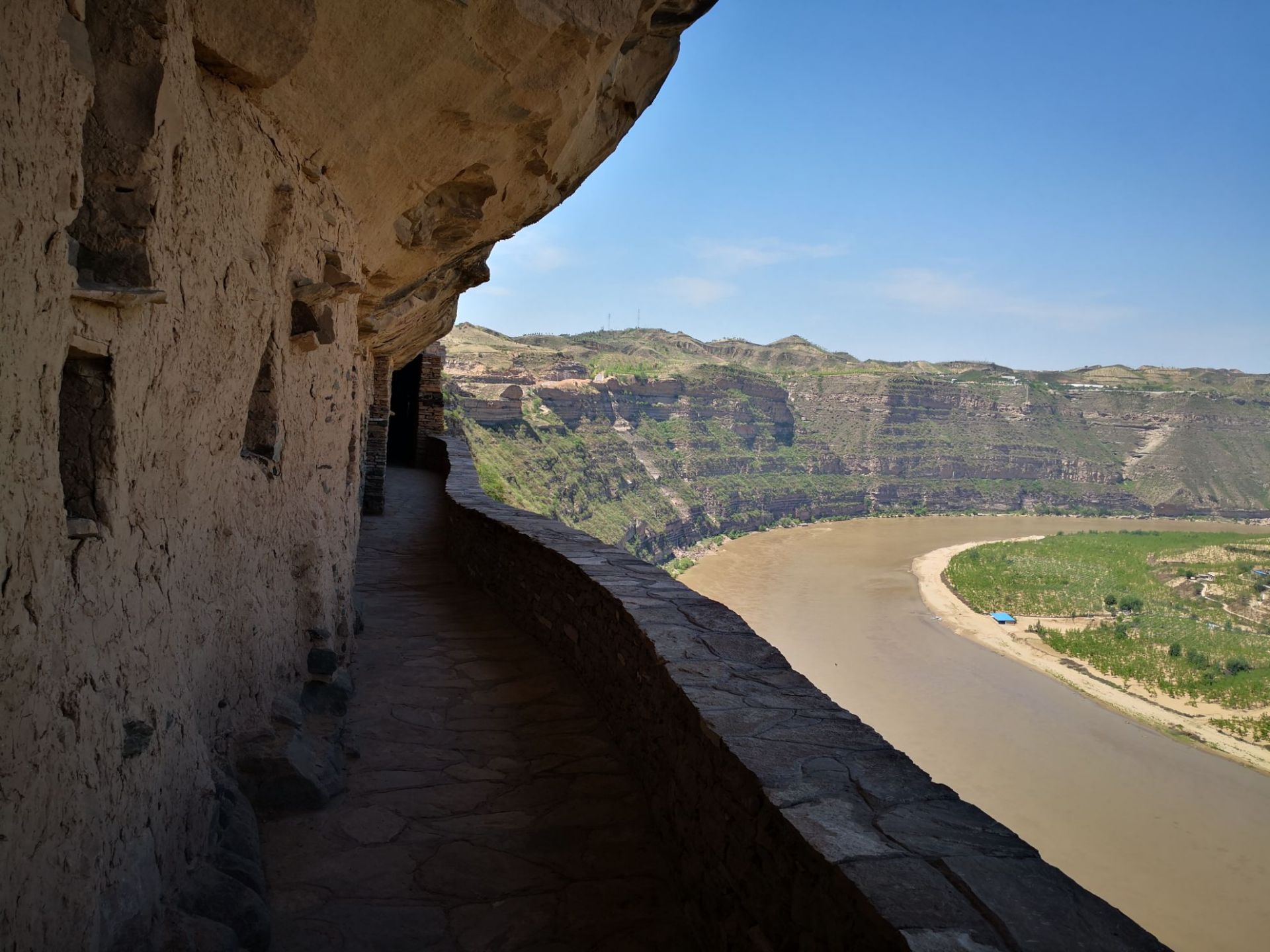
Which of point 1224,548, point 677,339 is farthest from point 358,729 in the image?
point 677,339

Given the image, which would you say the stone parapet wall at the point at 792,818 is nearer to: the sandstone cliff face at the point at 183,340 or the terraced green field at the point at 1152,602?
the sandstone cliff face at the point at 183,340

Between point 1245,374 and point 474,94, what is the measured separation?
121460 mm

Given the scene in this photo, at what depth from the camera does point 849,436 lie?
257 feet

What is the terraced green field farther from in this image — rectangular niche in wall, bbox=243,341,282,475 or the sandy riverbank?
rectangular niche in wall, bbox=243,341,282,475

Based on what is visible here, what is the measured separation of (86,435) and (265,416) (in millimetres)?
1192

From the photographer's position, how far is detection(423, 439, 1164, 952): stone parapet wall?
1513mm

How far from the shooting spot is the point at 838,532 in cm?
6172

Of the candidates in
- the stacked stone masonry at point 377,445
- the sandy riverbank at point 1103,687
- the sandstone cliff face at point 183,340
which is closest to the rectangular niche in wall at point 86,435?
the sandstone cliff face at point 183,340

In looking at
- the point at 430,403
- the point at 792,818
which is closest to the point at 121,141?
the point at 792,818

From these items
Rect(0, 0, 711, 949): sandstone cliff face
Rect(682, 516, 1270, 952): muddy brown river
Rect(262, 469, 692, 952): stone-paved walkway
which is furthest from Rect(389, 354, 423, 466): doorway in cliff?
Rect(682, 516, 1270, 952): muddy brown river

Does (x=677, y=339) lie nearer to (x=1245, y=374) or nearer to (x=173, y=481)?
(x=1245, y=374)

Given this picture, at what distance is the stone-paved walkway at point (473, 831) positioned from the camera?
2.36m

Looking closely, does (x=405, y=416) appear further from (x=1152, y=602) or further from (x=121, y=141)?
(x=1152, y=602)

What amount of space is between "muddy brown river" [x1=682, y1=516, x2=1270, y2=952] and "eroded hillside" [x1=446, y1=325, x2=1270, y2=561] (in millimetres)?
17153
